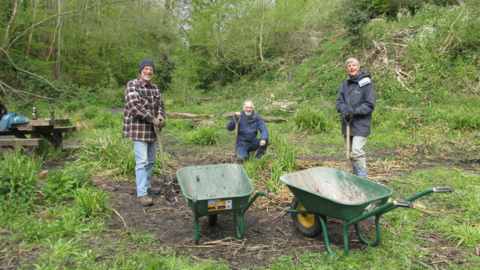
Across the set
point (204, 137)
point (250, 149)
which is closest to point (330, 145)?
point (250, 149)

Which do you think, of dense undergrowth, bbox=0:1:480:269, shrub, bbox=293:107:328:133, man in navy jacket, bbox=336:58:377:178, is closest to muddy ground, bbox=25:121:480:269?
dense undergrowth, bbox=0:1:480:269

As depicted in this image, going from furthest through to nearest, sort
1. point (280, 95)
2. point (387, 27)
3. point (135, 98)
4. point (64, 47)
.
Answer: point (64, 47) → point (280, 95) → point (387, 27) → point (135, 98)

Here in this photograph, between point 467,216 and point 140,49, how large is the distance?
24.8m

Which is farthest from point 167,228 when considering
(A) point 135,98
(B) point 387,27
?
(B) point 387,27

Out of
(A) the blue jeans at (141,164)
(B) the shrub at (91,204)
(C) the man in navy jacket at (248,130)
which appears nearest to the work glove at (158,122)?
(A) the blue jeans at (141,164)

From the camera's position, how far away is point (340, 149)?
637 centimetres

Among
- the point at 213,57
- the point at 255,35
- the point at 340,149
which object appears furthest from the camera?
the point at 213,57

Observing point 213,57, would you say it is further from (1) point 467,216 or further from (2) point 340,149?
(1) point 467,216

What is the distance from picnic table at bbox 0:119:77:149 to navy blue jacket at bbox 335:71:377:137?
4.85m

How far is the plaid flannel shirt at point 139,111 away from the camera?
11.4 ft

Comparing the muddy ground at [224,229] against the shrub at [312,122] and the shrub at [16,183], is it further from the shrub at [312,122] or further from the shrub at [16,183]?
the shrub at [312,122]

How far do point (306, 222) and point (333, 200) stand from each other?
0.72m

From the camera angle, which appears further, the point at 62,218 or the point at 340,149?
the point at 340,149

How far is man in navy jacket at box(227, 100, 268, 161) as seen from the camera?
15.9ft
